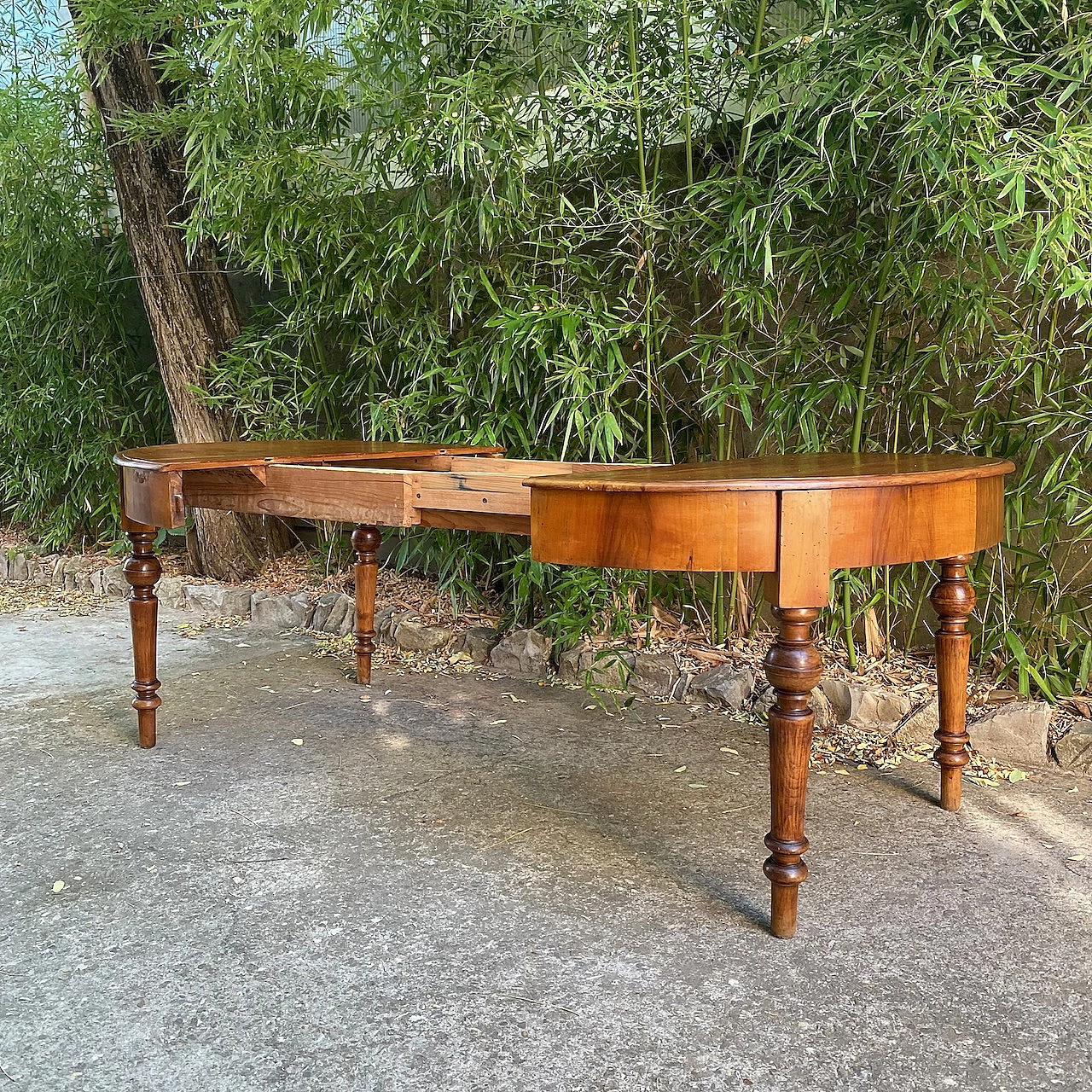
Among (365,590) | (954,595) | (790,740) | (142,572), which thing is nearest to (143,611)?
(142,572)

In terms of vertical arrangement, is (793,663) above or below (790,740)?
above

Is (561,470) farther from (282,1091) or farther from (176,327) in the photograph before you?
(176,327)

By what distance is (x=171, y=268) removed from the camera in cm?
435

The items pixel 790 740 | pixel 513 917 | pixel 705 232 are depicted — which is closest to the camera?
pixel 790 740

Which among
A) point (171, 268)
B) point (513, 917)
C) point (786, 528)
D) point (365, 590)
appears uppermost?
point (171, 268)

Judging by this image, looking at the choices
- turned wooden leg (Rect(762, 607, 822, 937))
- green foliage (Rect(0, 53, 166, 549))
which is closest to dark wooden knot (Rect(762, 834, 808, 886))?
turned wooden leg (Rect(762, 607, 822, 937))

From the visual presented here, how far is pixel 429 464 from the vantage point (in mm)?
2869

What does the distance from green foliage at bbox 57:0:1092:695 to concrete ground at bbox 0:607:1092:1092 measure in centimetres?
68

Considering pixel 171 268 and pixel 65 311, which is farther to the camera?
pixel 65 311

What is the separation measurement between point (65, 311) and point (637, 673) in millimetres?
3398

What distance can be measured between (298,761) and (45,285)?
3.14m

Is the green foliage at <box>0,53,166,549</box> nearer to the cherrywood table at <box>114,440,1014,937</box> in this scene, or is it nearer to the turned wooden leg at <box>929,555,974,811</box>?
the cherrywood table at <box>114,440,1014,937</box>

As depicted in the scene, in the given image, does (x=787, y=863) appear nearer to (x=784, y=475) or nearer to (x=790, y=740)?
(x=790, y=740)

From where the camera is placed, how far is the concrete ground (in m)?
1.43
